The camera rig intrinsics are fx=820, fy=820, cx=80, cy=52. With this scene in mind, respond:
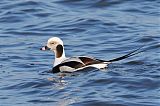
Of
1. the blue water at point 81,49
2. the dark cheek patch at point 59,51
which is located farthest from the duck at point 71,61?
the blue water at point 81,49

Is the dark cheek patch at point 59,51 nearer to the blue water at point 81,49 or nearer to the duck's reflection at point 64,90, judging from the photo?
the blue water at point 81,49

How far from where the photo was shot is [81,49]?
15000mm

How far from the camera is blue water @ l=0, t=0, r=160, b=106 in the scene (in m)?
11.2

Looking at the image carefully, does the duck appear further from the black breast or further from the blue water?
the blue water

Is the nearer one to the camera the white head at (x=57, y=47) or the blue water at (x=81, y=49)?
the blue water at (x=81, y=49)

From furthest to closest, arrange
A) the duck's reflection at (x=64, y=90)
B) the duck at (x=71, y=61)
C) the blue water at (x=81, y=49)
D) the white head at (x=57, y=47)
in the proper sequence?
the white head at (x=57, y=47) → the duck at (x=71, y=61) → the blue water at (x=81, y=49) → the duck's reflection at (x=64, y=90)

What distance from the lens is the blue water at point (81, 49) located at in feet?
36.7

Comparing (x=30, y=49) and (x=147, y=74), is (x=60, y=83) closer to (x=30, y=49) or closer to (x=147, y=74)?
(x=147, y=74)

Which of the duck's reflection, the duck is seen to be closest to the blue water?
the duck's reflection

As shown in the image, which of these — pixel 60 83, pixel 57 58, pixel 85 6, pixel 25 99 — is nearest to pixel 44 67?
pixel 57 58

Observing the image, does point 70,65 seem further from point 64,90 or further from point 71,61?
point 64,90

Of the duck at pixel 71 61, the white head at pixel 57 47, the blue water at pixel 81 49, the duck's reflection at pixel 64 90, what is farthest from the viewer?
the white head at pixel 57 47

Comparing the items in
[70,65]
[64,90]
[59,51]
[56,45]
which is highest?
[56,45]

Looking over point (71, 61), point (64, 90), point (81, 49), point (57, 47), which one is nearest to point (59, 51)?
point (57, 47)
